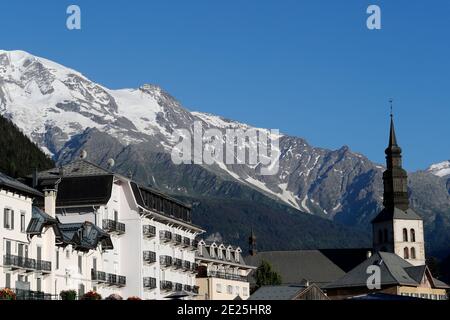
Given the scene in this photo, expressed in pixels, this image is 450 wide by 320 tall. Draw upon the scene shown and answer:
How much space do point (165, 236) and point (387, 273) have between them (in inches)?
2224

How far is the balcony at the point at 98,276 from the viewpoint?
97363 mm

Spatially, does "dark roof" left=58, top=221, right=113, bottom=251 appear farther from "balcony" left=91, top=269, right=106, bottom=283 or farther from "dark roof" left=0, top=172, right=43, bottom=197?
"dark roof" left=0, top=172, right=43, bottom=197

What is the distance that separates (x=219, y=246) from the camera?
16975cm

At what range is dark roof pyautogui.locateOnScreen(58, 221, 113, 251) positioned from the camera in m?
92.2

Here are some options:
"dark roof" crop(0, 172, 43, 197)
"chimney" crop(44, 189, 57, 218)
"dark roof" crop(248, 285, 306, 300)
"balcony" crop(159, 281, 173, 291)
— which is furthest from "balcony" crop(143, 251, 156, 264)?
"dark roof" crop(0, 172, 43, 197)

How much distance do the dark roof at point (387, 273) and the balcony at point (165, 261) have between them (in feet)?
168

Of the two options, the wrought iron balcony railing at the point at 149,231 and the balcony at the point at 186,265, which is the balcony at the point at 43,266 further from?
the balcony at the point at 186,265

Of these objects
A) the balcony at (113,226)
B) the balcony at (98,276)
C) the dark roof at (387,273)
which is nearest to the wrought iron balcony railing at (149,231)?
the balcony at (113,226)

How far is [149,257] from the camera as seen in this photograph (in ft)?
367

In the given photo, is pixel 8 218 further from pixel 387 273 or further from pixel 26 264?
pixel 387 273

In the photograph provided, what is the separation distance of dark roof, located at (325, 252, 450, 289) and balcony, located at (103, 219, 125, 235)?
63.0m
